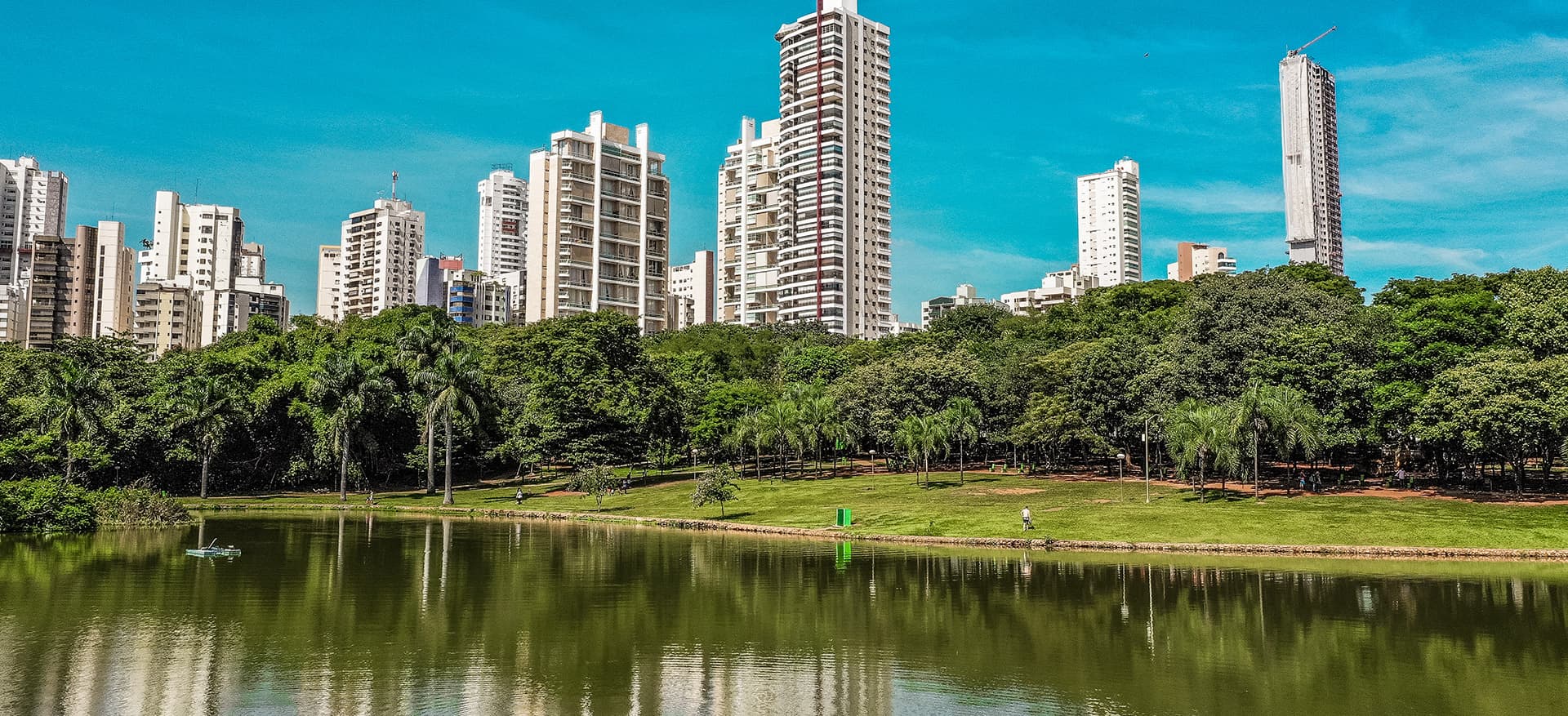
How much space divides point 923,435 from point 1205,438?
18054 millimetres

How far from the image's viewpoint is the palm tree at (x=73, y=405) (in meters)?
69.6

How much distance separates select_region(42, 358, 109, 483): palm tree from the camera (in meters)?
69.6

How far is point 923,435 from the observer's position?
70875mm

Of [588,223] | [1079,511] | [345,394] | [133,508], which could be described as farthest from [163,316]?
[1079,511]

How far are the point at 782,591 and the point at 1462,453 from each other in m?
47.1

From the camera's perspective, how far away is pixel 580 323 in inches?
3489

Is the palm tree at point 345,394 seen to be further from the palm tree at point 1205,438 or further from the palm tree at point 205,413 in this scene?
the palm tree at point 1205,438

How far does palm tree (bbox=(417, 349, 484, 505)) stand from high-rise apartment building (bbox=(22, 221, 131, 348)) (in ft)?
463

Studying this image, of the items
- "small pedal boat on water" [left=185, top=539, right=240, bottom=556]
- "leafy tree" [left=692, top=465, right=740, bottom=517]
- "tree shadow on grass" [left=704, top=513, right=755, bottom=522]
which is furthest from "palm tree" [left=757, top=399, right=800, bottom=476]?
"small pedal boat on water" [left=185, top=539, right=240, bottom=556]

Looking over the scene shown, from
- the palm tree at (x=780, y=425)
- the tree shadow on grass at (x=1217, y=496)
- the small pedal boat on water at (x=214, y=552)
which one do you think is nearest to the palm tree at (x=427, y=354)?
the palm tree at (x=780, y=425)

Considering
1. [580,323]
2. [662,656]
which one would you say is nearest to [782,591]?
[662,656]

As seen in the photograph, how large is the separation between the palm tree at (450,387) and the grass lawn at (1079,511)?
5383mm

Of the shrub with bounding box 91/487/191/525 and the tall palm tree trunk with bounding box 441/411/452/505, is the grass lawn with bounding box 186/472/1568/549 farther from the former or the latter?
the shrub with bounding box 91/487/191/525

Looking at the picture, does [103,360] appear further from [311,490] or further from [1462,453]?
[1462,453]
